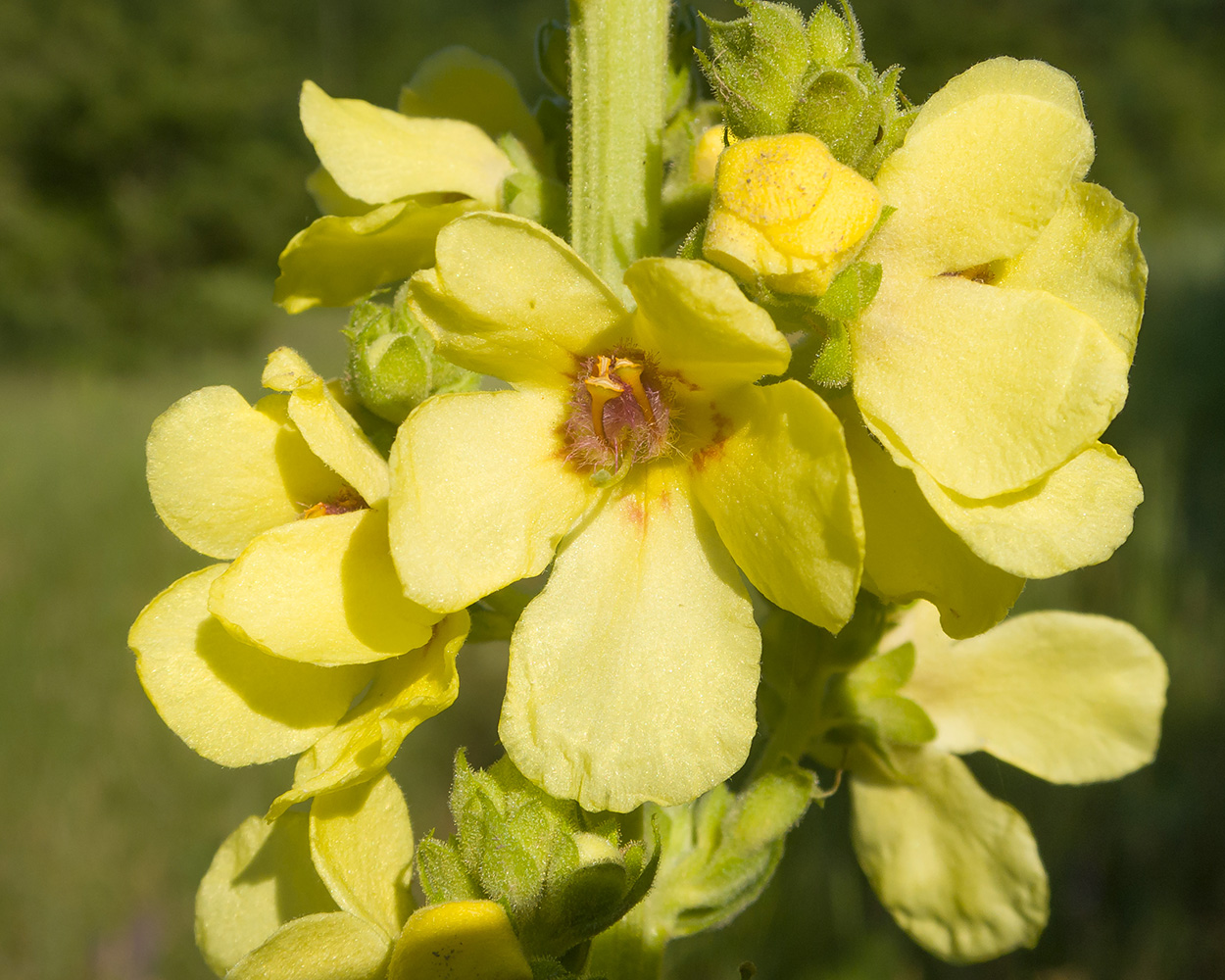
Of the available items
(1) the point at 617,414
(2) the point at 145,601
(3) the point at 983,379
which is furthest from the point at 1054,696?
(2) the point at 145,601

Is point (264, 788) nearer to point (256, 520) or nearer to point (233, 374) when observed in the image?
point (256, 520)

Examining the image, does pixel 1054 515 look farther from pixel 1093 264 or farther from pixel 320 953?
pixel 320 953

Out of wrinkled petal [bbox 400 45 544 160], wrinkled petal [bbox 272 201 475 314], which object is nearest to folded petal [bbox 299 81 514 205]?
wrinkled petal [bbox 272 201 475 314]

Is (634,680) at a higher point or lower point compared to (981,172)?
lower

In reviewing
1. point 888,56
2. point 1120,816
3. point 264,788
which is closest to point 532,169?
point 1120,816

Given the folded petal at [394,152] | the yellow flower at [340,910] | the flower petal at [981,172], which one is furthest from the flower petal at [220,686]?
the flower petal at [981,172]

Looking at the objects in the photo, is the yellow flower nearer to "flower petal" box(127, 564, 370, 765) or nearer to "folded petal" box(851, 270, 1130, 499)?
"flower petal" box(127, 564, 370, 765)
